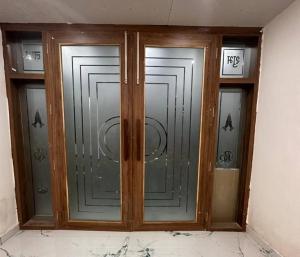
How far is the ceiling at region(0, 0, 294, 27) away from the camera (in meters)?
1.30

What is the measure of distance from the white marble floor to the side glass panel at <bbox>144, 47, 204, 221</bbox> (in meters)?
0.20

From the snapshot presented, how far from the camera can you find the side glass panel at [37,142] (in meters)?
1.84

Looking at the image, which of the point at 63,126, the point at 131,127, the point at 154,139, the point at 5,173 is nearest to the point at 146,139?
the point at 154,139

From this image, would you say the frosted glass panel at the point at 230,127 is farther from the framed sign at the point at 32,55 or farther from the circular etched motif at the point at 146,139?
the framed sign at the point at 32,55

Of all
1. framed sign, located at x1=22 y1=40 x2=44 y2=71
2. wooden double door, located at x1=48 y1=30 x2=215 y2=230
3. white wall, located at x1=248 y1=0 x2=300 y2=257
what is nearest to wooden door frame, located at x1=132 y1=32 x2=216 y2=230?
wooden double door, located at x1=48 y1=30 x2=215 y2=230

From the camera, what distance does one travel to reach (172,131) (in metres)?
1.82

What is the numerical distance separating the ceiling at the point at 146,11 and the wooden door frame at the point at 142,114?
0.12 meters

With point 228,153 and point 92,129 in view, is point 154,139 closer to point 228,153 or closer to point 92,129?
point 92,129

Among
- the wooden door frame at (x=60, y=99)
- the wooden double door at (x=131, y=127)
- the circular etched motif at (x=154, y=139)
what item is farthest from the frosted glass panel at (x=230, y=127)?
the circular etched motif at (x=154, y=139)

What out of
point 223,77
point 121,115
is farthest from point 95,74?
point 223,77

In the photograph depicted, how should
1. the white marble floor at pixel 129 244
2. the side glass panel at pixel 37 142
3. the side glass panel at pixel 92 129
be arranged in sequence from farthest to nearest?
the side glass panel at pixel 37 142
the side glass panel at pixel 92 129
the white marble floor at pixel 129 244

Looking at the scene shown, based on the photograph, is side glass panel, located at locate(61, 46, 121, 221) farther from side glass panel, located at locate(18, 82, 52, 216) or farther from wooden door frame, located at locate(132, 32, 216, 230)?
side glass panel, located at locate(18, 82, 52, 216)

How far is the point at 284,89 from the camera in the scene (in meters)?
1.46

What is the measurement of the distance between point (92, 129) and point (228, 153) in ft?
4.45
